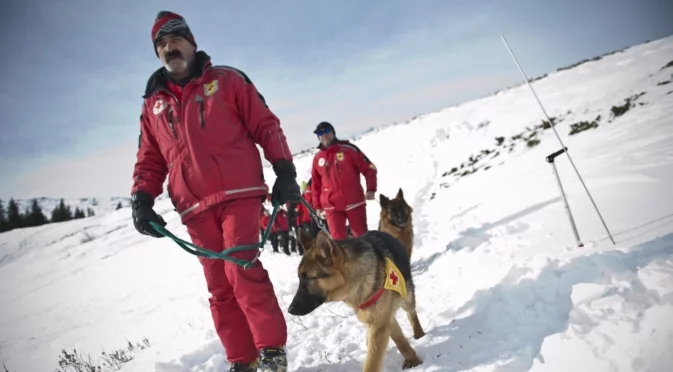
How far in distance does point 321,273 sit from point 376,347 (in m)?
0.76

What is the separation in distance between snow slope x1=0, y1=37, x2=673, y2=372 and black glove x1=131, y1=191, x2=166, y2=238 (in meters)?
1.82

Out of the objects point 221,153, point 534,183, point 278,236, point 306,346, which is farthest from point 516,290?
point 278,236

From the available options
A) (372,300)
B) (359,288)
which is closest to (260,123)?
(359,288)

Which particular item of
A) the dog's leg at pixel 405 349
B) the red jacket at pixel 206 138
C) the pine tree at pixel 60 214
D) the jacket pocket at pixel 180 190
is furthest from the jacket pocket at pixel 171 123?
the pine tree at pixel 60 214

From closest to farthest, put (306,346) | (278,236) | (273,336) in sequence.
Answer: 1. (273,336)
2. (306,346)
3. (278,236)

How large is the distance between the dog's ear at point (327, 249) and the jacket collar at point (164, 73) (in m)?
1.78

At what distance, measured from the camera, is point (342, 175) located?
5855 mm

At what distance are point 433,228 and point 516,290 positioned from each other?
5740mm

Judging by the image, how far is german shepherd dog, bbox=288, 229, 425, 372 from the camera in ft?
8.95

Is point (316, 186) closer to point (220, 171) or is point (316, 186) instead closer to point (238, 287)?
point (220, 171)

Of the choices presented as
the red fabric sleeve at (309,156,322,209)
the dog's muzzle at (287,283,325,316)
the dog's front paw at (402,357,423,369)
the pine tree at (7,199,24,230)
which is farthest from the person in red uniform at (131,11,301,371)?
the pine tree at (7,199,24,230)

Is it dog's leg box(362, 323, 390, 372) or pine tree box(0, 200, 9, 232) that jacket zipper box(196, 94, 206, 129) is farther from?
pine tree box(0, 200, 9, 232)

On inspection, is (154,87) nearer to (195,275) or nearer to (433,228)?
(433,228)

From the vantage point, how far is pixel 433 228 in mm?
9031
